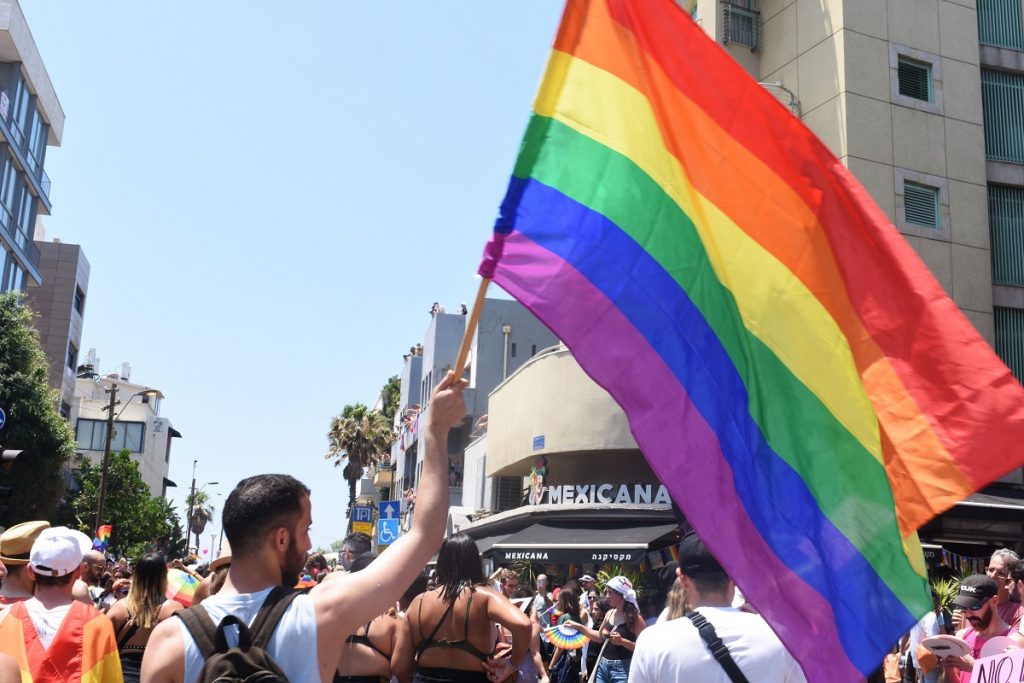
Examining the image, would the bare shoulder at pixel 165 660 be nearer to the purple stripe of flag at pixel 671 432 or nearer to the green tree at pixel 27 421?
the purple stripe of flag at pixel 671 432

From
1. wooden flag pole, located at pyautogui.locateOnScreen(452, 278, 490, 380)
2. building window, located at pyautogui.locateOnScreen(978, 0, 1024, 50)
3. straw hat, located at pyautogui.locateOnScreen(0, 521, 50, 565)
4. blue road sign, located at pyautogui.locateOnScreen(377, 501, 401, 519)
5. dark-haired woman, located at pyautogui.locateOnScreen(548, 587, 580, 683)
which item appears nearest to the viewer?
wooden flag pole, located at pyautogui.locateOnScreen(452, 278, 490, 380)

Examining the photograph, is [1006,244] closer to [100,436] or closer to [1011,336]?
[1011,336]

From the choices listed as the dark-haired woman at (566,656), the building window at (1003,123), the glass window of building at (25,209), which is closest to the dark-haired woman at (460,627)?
the dark-haired woman at (566,656)

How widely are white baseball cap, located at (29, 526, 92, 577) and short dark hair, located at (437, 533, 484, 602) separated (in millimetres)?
2235

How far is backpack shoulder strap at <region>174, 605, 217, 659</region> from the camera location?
115 inches

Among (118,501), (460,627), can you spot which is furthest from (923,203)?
(118,501)

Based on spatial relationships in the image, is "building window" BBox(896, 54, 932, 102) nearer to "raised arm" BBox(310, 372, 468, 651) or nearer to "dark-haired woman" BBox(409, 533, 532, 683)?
"dark-haired woman" BBox(409, 533, 532, 683)

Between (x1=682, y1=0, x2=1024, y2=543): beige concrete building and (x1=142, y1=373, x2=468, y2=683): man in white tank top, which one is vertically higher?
(x1=682, y1=0, x2=1024, y2=543): beige concrete building

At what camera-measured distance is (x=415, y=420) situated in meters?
57.2

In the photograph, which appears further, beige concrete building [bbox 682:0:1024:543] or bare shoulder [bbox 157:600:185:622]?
beige concrete building [bbox 682:0:1024:543]

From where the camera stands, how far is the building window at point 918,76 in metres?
27.0

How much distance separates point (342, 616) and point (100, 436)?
9231 centimetres

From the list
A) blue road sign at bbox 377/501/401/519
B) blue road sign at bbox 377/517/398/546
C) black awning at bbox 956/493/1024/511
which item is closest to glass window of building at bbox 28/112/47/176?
blue road sign at bbox 377/501/401/519

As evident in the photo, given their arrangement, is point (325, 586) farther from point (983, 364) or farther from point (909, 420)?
point (983, 364)
